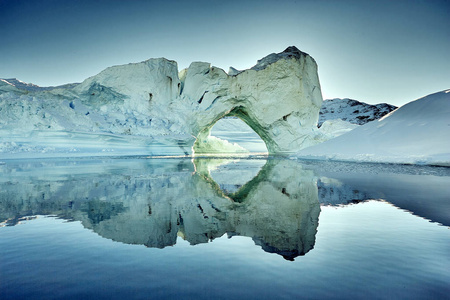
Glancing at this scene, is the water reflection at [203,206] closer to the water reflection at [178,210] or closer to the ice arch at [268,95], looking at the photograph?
the water reflection at [178,210]

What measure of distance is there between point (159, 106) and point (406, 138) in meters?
14.1

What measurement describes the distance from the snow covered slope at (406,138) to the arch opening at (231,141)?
14.8 metres

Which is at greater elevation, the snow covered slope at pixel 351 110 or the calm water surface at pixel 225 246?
the snow covered slope at pixel 351 110

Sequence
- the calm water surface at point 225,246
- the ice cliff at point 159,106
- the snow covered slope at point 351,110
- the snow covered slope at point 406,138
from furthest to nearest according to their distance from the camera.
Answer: the snow covered slope at point 351,110 → the ice cliff at point 159,106 → the snow covered slope at point 406,138 → the calm water surface at point 225,246

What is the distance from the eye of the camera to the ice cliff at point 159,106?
14.4 m

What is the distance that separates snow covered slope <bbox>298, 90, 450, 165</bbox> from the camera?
9406 mm

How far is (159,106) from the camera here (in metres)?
18.2

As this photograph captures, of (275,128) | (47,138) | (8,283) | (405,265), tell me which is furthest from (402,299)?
(275,128)

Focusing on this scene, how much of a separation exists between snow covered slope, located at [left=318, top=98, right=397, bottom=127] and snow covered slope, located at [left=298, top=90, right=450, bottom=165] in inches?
1376

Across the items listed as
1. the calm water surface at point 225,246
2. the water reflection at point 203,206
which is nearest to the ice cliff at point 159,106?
the water reflection at point 203,206

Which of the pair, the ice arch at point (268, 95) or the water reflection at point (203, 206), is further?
the ice arch at point (268, 95)

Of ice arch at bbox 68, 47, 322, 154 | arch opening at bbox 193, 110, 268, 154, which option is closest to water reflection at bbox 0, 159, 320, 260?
ice arch at bbox 68, 47, 322, 154

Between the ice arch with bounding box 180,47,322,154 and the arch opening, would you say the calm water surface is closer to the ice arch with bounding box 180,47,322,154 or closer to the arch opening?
the ice arch with bounding box 180,47,322,154

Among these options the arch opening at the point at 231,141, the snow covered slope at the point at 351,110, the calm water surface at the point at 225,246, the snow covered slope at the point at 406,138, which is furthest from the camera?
the snow covered slope at the point at 351,110
